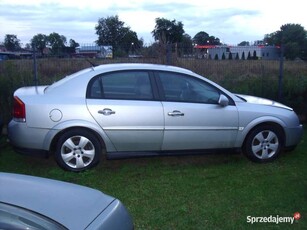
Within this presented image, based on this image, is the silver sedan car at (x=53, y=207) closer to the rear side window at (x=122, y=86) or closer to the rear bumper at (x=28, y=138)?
the rear bumper at (x=28, y=138)

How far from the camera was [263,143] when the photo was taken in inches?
251

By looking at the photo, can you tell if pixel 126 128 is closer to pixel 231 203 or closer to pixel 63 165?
pixel 63 165

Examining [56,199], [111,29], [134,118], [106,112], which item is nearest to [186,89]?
[134,118]

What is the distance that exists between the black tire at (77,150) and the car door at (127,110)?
261mm

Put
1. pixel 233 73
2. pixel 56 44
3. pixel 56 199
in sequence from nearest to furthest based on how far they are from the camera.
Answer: pixel 56 199, pixel 233 73, pixel 56 44

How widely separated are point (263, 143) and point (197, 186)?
1582 millimetres

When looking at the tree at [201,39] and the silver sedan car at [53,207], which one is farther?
the tree at [201,39]

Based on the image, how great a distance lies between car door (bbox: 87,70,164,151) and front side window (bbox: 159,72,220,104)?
0.80 feet

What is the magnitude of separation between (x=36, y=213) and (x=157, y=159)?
14.8 ft

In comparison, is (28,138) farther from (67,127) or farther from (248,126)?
(248,126)

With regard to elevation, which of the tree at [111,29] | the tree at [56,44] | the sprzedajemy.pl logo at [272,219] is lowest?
the sprzedajemy.pl logo at [272,219]

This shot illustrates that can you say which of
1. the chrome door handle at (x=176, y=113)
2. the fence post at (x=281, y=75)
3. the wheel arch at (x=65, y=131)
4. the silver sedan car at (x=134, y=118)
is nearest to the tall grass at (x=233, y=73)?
the fence post at (x=281, y=75)

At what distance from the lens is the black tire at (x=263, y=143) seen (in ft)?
20.8

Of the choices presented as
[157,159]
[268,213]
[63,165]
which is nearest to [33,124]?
[63,165]
